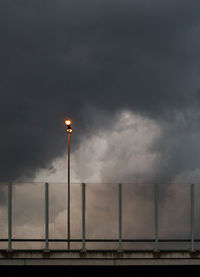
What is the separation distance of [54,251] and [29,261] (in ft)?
3.71

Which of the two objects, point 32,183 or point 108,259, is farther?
point 32,183

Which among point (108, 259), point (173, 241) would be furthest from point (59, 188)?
point (173, 241)

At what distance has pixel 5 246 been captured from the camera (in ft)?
58.3

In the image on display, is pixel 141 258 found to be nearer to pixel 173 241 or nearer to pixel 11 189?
pixel 173 241

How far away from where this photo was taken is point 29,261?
1730 centimetres

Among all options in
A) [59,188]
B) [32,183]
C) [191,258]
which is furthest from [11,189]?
[191,258]

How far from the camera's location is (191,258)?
17.5 m

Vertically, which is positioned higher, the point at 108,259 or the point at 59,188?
the point at 59,188

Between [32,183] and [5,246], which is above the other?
[32,183]

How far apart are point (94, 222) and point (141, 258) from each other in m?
2.57

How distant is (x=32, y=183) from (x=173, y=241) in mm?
6788

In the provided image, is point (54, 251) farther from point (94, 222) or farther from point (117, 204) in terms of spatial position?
point (117, 204)
